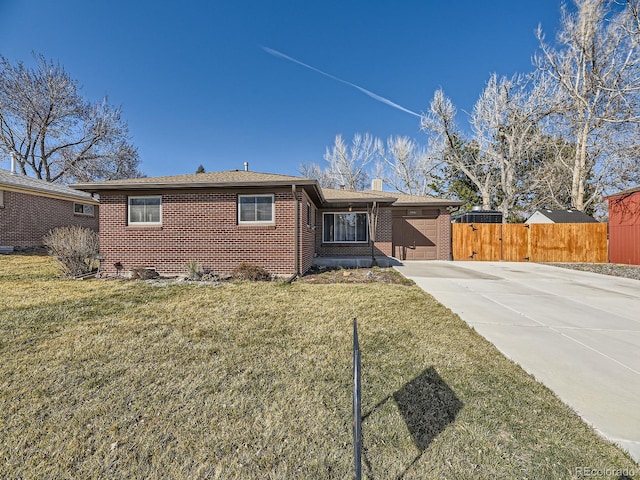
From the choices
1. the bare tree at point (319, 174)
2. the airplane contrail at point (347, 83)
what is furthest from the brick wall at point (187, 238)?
the bare tree at point (319, 174)

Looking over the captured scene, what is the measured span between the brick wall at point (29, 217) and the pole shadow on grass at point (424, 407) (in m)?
16.5

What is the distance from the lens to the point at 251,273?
7.24 m

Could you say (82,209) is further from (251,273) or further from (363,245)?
(363,245)

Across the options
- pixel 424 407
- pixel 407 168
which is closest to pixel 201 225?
pixel 424 407

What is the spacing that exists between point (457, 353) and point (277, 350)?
205 cm

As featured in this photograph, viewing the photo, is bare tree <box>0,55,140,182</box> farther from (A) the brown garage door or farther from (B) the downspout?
(A) the brown garage door

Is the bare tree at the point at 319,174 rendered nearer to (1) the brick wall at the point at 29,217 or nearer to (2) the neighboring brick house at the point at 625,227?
(1) the brick wall at the point at 29,217

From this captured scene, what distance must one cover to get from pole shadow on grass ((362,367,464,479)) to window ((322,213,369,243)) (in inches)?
373

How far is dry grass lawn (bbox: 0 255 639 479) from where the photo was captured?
5.32 ft

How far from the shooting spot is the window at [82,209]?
14617mm

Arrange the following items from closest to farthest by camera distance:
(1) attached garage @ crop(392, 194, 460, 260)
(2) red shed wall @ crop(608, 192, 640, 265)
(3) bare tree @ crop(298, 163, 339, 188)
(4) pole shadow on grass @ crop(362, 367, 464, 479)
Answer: (4) pole shadow on grass @ crop(362, 367, 464, 479), (2) red shed wall @ crop(608, 192, 640, 265), (1) attached garage @ crop(392, 194, 460, 260), (3) bare tree @ crop(298, 163, 339, 188)

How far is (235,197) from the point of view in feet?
25.9

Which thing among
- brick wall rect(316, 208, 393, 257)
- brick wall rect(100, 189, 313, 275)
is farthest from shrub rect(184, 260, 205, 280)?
brick wall rect(316, 208, 393, 257)

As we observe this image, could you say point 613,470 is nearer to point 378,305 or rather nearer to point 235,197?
point 378,305
